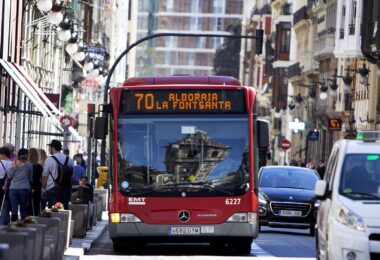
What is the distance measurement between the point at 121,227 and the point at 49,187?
3.50 meters

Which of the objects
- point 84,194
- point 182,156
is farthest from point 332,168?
point 84,194

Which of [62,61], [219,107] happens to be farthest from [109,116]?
[62,61]

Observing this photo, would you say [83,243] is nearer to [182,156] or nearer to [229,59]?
[182,156]

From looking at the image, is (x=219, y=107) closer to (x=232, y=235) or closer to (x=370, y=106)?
(x=232, y=235)

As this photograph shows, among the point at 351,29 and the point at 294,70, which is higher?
the point at 351,29

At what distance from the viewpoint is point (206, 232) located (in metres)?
28.2

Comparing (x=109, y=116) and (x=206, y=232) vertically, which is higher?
(x=109, y=116)

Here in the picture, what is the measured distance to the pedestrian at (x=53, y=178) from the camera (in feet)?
101

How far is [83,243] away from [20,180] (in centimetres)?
162

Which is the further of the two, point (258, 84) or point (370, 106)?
point (258, 84)

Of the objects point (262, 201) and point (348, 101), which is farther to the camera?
point (348, 101)

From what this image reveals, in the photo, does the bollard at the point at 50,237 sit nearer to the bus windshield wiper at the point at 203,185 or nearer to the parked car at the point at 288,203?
the bus windshield wiper at the point at 203,185

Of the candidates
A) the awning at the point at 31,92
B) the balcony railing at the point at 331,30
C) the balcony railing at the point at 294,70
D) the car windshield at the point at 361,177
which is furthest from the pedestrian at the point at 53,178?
the balcony railing at the point at 294,70

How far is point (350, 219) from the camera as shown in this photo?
1952 cm
